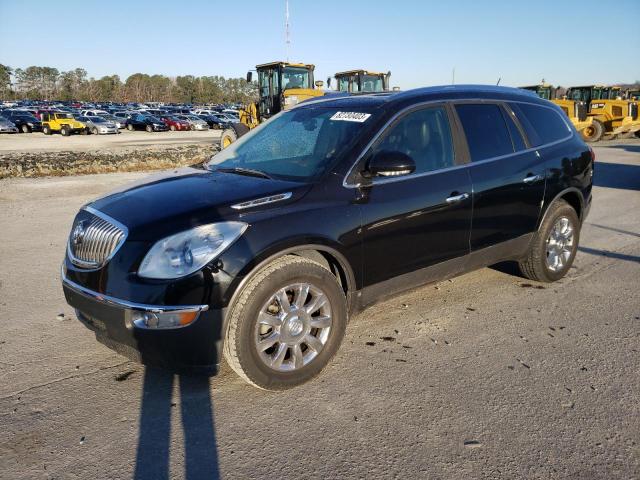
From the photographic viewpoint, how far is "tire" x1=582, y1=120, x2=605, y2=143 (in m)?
22.7

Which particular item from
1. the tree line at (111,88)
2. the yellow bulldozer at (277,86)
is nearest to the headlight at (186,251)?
the yellow bulldozer at (277,86)

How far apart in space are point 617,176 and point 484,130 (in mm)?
10750

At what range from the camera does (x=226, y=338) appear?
296cm

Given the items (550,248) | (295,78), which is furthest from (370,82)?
(550,248)

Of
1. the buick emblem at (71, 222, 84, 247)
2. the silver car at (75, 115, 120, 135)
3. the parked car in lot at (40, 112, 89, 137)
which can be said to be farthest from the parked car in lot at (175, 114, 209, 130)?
the buick emblem at (71, 222, 84, 247)

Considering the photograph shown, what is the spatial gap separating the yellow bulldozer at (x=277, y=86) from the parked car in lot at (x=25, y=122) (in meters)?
28.6

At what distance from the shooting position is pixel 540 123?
488 centimetres

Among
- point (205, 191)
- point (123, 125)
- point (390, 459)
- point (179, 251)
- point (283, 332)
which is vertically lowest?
point (390, 459)

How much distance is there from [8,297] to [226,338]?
294 centimetres

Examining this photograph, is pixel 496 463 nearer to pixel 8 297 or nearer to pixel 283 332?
pixel 283 332

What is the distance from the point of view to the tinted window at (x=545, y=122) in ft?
15.7

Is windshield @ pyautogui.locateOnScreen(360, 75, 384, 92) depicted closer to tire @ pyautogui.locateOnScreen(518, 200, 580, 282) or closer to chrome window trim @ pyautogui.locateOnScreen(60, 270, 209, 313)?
tire @ pyautogui.locateOnScreen(518, 200, 580, 282)

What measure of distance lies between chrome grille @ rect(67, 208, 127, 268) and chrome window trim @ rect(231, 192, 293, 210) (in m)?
0.67

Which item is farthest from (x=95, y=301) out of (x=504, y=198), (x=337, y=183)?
(x=504, y=198)
